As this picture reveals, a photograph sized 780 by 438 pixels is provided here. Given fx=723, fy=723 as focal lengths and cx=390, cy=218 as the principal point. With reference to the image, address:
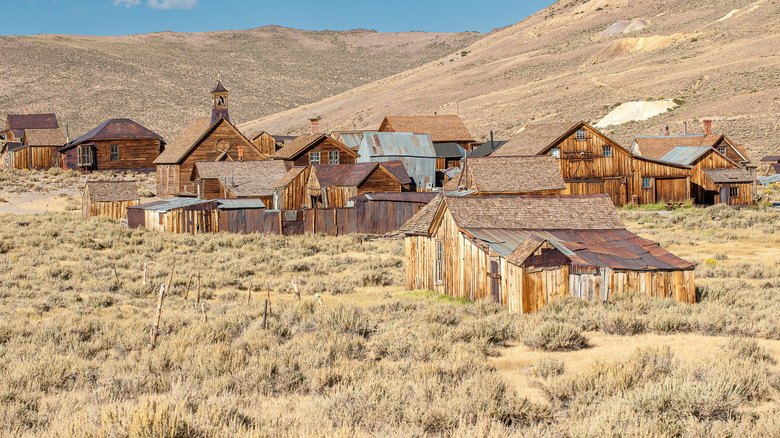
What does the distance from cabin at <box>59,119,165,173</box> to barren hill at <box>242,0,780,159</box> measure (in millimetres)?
41882

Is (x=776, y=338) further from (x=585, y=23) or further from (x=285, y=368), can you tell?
(x=585, y=23)

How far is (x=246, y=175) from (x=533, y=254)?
2885 centimetres

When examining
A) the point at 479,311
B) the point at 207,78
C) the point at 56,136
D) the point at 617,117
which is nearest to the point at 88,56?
the point at 207,78

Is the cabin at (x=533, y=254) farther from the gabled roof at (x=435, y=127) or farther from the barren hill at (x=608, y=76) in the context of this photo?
the barren hill at (x=608, y=76)

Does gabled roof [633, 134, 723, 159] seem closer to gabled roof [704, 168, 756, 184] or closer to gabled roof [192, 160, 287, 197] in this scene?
gabled roof [704, 168, 756, 184]

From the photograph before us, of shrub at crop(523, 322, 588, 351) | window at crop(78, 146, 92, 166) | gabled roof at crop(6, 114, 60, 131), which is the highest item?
gabled roof at crop(6, 114, 60, 131)

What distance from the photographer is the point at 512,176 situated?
36.1 meters

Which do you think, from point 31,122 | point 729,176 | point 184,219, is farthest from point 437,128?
point 31,122

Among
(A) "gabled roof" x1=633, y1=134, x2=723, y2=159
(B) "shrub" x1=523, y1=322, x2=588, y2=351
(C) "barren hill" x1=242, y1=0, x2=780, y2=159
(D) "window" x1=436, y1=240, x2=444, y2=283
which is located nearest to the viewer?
(B) "shrub" x1=523, y1=322, x2=588, y2=351

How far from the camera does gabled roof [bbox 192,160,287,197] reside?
1590 inches

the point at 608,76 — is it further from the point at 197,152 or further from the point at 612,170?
the point at 197,152

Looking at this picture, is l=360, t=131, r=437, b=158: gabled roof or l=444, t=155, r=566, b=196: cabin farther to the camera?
l=360, t=131, r=437, b=158: gabled roof

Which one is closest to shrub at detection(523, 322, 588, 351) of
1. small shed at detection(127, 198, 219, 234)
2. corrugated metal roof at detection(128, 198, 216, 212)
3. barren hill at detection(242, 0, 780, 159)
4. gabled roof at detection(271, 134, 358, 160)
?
small shed at detection(127, 198, 219, 234)

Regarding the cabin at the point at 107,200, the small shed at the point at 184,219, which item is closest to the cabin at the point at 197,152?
the cabin at the point at 107,200
